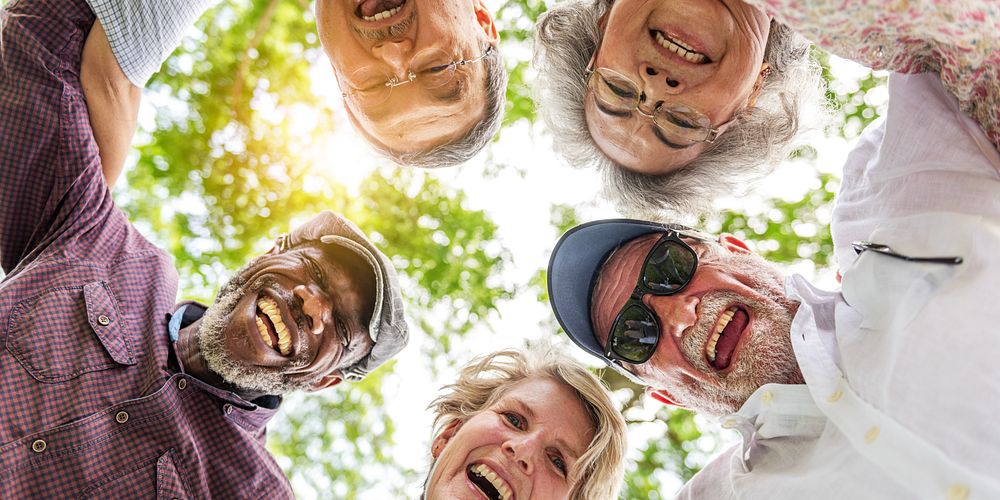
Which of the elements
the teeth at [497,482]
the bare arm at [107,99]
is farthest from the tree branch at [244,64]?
the teeth at [497,482]

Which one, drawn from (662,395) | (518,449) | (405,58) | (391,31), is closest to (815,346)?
(662,395)

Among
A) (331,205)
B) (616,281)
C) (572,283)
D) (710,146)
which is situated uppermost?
(710,146)

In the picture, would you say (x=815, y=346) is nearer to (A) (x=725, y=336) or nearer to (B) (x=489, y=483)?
(A) (x=725, y=336)

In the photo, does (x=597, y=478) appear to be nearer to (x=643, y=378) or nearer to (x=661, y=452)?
(x=643, y=378)

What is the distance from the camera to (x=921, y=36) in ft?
6.25

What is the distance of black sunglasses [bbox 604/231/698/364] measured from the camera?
290 cm

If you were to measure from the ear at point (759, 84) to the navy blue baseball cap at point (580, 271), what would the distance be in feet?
2.15

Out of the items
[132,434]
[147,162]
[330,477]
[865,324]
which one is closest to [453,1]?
[865,324]

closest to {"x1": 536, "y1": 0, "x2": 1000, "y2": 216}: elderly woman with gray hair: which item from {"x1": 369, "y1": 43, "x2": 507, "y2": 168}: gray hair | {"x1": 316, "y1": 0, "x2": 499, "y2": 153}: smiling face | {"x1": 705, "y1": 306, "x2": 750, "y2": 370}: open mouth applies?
{"x1": 369, "y1": 43, "x2": 507, "y2": 168}: gray hair

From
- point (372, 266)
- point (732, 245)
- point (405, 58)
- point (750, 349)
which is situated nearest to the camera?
point (750, 349)

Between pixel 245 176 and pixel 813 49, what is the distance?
14.8 feet

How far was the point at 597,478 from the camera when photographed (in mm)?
3021

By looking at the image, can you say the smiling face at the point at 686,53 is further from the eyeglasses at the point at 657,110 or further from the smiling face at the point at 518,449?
the smiling face at the point at 518,449

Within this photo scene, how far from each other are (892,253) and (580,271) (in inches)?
57.1
